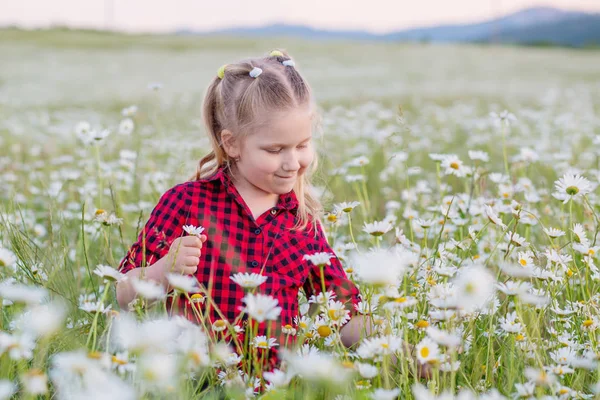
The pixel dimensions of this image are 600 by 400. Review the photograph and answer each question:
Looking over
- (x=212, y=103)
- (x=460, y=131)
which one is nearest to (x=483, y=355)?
(x=212, y=103)

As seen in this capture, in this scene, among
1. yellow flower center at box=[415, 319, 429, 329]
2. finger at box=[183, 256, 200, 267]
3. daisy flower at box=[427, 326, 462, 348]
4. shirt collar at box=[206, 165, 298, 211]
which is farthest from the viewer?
shirt collar at box=[206, 165, 298, 211]

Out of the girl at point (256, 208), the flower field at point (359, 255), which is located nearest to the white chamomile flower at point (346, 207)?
the flower field at point (359, 255)

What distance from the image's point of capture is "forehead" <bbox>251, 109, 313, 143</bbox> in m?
1.97

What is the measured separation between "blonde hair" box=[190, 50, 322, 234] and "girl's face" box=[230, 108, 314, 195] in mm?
27

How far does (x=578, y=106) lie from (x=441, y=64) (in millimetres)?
11249

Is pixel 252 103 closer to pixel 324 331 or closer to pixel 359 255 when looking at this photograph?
pixel 359 255

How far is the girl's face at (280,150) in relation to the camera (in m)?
1.98

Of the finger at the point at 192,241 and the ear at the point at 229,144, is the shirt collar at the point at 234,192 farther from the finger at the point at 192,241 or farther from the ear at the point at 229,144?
the finger at the point at 192,241

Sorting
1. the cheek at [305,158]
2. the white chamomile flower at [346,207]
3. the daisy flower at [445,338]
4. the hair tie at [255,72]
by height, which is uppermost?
the hair tie at [255,72]

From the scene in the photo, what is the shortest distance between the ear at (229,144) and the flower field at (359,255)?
36cm

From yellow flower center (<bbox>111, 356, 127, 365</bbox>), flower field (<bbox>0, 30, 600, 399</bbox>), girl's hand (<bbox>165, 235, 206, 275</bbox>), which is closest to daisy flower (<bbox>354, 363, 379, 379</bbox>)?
flower field (<bbox>0, 30, 600, 399</bbox>)

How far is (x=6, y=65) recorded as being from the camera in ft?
54.4

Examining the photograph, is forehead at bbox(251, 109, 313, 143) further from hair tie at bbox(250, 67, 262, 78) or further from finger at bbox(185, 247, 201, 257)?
finger at bbox(185, 247, 201, 257)

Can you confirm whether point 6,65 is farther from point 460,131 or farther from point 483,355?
point 483,355
